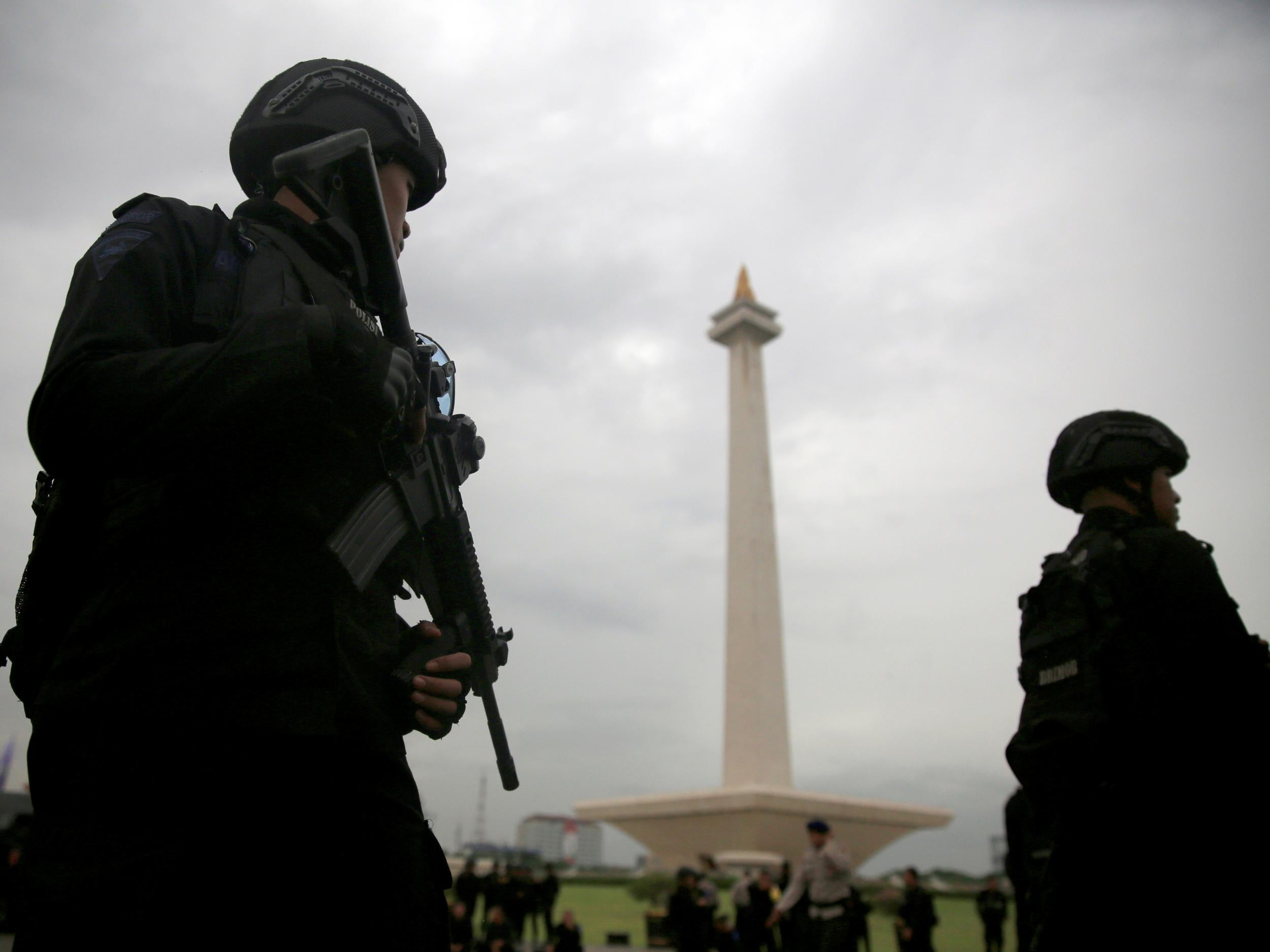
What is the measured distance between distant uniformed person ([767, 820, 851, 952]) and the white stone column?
793 inches

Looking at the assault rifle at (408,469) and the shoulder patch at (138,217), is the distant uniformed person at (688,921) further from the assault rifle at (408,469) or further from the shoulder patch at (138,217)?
the shoulder patch at (138,217)

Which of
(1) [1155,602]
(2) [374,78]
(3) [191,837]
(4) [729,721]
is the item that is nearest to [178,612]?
(3) [191,837]

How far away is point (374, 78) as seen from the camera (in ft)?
6.55

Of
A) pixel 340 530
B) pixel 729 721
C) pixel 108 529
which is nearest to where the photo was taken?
pixel 108 529

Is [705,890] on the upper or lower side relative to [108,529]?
lower

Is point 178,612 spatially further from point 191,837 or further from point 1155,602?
point 1155,602

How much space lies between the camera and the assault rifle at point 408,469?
1.62 metres

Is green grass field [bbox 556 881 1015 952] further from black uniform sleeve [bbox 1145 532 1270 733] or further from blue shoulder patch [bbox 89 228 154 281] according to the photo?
blue shoulder patch [bbox 89 228 154 281]

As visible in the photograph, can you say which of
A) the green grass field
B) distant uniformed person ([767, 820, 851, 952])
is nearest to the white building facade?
the green grass field

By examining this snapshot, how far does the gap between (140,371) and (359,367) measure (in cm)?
30

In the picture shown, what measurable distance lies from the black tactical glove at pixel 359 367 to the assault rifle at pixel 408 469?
80 mm

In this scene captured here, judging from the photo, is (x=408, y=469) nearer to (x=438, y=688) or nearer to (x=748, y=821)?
(x=438, y=688)

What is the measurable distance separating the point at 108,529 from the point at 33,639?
0.83 ft

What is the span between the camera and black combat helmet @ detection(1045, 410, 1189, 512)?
9.70 ft
